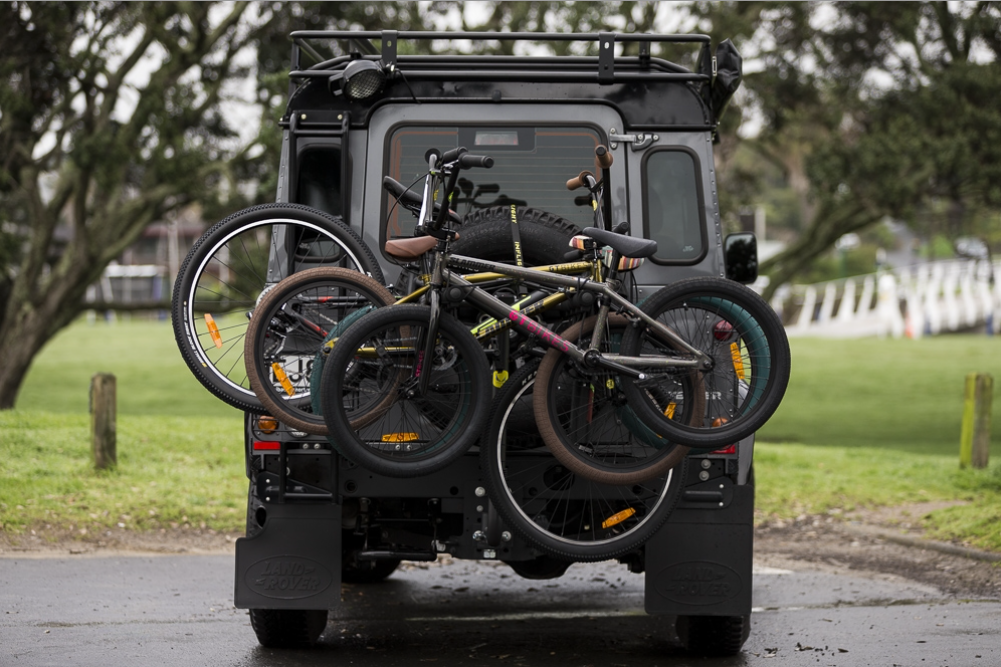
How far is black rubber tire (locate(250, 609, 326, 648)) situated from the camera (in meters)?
5.95

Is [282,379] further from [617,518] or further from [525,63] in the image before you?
[525,63]

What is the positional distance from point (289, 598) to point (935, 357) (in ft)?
81.2

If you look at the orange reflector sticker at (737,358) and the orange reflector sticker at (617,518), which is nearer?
the orange reflector sticker at (737,358)

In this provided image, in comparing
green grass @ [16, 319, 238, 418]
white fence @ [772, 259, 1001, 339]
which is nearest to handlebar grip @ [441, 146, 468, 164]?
green grass @ [16, 319, 238, 418]

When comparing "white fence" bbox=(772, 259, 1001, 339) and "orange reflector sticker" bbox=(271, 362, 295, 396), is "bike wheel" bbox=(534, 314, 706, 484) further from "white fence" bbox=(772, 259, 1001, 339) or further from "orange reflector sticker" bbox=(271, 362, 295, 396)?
"white fence" bbox=(772, 259, 1001, 339)

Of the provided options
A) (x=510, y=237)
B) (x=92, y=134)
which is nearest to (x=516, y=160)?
(x=510, y=237)

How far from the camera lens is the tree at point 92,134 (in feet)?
51.6

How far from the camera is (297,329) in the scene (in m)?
5.39

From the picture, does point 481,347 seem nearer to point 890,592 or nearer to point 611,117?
point 611,117

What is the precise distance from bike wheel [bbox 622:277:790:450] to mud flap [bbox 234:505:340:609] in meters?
1.55

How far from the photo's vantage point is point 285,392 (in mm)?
5340

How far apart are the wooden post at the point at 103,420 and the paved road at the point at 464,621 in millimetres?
2061

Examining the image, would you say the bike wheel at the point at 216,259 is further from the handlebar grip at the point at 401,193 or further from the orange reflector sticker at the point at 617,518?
the orange reflector sticker at the point at 617,518

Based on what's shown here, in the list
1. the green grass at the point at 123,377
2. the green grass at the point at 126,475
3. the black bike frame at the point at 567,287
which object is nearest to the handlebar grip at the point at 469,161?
the black bike frame at the point at 567,287
